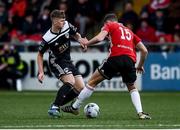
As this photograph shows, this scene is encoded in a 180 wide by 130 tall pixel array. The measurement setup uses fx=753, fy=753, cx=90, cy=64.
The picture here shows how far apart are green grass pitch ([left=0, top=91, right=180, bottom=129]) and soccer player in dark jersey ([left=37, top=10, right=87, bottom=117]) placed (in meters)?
0.39

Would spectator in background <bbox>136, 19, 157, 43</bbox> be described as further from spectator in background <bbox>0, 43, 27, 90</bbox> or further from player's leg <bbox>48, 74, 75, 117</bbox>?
player's leg <bbox>48, 74, 75, 117</bbox>

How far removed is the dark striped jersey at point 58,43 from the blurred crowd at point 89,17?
9.65 metres

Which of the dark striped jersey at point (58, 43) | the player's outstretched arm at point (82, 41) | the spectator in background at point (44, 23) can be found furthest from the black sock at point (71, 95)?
the spectator in background at point (44, 23)

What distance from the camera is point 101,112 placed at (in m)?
15.4

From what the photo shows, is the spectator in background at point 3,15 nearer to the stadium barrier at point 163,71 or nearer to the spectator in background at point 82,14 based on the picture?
the spectator in background at point 82,14

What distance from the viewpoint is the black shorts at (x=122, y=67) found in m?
13.4

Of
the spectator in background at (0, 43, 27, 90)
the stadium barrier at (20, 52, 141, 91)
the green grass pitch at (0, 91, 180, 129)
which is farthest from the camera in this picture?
the spectator in background at (0, 43, 27, 90)

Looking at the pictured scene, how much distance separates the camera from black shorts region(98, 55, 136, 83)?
1338cm

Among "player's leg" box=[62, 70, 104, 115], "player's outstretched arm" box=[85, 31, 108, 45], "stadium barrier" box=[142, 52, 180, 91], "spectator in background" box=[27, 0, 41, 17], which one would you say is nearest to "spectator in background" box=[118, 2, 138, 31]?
"stadium barrier" box=[142, 52, 180, 91]

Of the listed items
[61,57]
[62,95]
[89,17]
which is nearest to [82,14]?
[89,17]

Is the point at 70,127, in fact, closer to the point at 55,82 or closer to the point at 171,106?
the point at 171,106

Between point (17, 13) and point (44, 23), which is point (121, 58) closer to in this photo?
point (44, 23)

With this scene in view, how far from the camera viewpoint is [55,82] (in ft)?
78.1

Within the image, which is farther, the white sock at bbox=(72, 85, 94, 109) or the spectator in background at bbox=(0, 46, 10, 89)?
the spectator in background at bbox=(0, 46, 10, 89)
